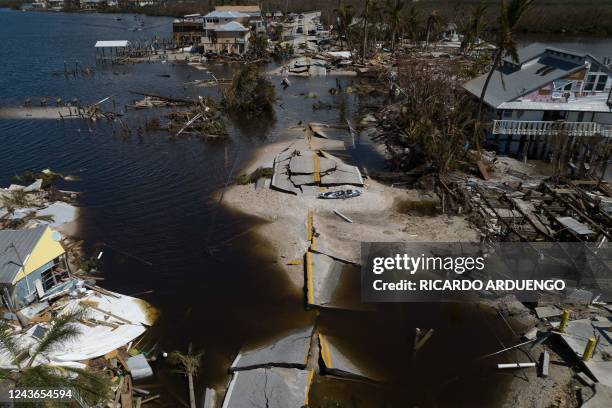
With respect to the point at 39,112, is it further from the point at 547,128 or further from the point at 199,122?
the point at 547,128

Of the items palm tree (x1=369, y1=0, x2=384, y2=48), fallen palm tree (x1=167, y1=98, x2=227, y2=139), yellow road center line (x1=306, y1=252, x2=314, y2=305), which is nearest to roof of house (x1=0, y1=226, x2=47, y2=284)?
yellow road center line (x1=306, y1=252, x2=314, y2=305)

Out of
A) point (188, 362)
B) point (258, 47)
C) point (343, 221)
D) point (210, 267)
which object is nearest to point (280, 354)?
point (188, 362)

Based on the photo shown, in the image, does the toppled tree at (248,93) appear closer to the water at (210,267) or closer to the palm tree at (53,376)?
the water at (210,267)

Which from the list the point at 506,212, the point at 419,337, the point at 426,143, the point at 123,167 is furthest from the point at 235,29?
the point at 419,337

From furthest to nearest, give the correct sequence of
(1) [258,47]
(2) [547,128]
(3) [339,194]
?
(1) [258,47] < (2) [547,128] < (3) [339,194]

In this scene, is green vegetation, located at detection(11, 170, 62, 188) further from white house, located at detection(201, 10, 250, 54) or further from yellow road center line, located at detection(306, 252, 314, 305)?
white house, located at detection(201, 10, 250, 54)
